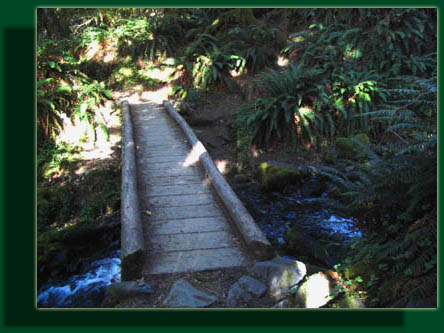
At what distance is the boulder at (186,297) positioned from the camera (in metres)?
2.92

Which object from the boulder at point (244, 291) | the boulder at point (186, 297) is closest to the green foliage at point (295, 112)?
the boulder at point (244, 291)

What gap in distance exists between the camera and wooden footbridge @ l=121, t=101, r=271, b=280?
11.8ft

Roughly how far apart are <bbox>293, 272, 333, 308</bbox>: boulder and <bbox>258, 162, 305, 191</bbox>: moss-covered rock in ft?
15.8

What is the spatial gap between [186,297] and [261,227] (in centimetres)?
341

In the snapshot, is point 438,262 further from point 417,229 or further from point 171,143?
point 171,143

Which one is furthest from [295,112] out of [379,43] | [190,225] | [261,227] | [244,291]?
[244,291]

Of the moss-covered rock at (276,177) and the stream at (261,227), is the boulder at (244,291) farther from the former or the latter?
the moss-covered rock at (276,177)

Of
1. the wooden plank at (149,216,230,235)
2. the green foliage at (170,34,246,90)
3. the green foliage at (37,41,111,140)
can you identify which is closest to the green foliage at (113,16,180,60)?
the green foliage at (170,34,246,90)

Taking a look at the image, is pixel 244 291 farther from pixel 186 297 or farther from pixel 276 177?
pixel 276 177

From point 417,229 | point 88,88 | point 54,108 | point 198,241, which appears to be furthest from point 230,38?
point 417,229

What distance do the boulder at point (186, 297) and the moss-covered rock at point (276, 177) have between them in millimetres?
4756

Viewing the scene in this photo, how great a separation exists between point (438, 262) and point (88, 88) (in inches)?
370

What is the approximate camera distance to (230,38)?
1246 cm

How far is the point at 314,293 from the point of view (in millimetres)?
2719
